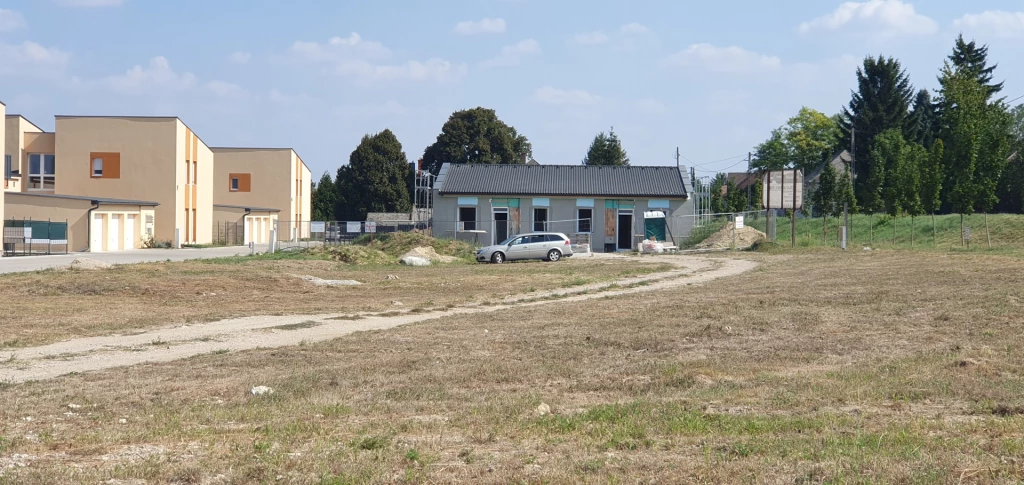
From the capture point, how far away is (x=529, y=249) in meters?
45.1

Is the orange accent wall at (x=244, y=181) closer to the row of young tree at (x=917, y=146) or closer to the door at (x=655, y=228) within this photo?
the door at (x=655, y=228)

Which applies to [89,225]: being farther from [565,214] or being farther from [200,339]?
[200,339]

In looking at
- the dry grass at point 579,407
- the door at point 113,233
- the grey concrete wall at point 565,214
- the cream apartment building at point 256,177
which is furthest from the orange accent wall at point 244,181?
the dry grass at point 579,407

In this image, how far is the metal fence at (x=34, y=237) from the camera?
48750 mm

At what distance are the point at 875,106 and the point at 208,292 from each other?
7012cm

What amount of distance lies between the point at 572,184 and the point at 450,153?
114ft

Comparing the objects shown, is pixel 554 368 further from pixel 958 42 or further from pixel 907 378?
pixel 958 42

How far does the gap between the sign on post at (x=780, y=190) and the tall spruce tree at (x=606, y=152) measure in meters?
52.5

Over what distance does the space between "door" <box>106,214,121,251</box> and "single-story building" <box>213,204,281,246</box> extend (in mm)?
14293

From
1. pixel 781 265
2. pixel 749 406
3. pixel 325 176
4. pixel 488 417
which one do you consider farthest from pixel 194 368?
pixel 325 176

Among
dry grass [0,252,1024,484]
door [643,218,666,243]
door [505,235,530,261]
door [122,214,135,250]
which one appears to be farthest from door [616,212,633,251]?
dry grass [0,252,1024,484]

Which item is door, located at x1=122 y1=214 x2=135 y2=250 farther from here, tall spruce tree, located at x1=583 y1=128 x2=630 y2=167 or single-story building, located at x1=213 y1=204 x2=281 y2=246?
tall spruce tree, located at x1=583 y1=128 x2=630 y2=167

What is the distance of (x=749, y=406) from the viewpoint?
360 inches

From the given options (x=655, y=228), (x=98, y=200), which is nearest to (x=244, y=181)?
(x=98, y=200)
